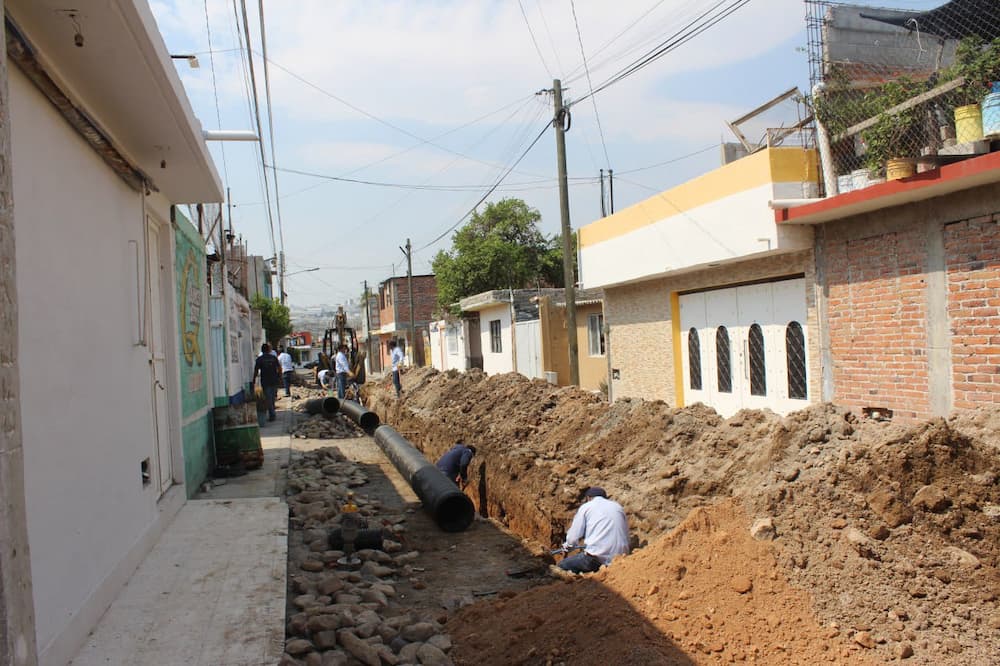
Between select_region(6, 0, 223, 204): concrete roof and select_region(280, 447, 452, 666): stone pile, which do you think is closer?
select_region(6, 0, 223, 204): concrete roof

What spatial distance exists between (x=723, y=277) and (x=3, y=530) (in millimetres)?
10297

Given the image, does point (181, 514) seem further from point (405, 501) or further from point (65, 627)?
point (405, 501)

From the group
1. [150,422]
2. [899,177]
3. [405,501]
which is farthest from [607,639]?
[405,501]

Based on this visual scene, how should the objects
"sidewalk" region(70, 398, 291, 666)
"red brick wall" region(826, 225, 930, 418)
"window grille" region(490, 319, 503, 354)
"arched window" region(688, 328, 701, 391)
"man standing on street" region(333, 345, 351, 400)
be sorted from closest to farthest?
1. "sidewalk" region(70, 398, 291, 666)
2. "red brick wall" region(826, 225, 930, 418)
3. "arched window" region(688, 328, 701, 391)
4. "man standing on street" region(333, 345, 351, 400)
5. "window grille" region(490, 319, 503, 354)

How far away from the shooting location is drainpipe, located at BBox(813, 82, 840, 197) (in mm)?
8930

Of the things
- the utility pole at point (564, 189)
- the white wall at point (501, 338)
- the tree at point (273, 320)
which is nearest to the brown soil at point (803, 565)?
the utility pole at point (564, 189)

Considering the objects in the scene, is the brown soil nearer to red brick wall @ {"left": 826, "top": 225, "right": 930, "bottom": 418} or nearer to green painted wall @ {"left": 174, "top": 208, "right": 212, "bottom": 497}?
red brick wall @ {"left": 826, "top": 225, "right": 930, "bottom": 418}

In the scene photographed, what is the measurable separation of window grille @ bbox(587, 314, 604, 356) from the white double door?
7115mm

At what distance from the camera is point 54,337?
3.52 metres

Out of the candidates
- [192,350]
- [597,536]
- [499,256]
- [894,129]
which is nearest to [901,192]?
[894,129]

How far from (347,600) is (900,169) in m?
6.47

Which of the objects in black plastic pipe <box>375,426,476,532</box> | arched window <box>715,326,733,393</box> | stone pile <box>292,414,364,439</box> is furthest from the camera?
stone pile <box>292,414,364,439</box>

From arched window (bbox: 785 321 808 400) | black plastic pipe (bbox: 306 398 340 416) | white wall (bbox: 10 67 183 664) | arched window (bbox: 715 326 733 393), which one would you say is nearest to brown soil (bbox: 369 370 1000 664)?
arched window (bbox: 785 321 808 400)

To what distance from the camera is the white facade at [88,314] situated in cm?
327
